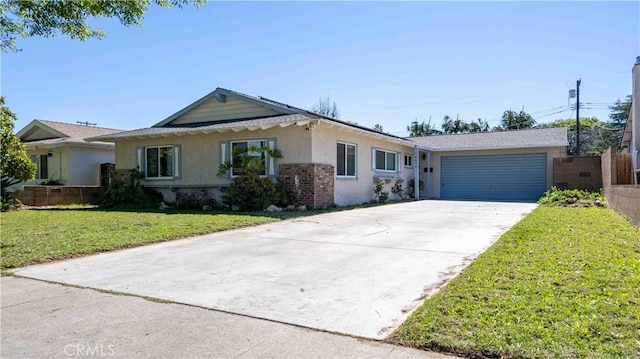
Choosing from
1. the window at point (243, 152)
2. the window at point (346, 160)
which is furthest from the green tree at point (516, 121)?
the window at point (243, 152)

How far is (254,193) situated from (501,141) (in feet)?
46.4

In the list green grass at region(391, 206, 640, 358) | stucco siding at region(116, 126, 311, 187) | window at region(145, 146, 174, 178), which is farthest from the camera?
window at region(145, 146, 174, 178)

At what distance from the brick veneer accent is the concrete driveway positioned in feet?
15.4

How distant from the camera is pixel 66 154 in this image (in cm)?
2058

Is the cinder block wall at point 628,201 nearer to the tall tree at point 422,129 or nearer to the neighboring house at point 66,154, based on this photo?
the neighboring house at point 66,154

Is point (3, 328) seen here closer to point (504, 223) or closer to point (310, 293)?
point (310, 293)

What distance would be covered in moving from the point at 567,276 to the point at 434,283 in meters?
1.39

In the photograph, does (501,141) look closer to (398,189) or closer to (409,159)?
(409,159)

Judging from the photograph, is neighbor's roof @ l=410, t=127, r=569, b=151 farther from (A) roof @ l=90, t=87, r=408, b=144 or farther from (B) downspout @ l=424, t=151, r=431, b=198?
(A) roof @ l=90, t=87, r=408, b=144

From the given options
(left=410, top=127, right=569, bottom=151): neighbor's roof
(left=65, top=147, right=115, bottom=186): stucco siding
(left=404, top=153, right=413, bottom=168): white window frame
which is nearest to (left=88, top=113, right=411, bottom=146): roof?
(left=404, top=153, right=413, bottom=168): white window frame

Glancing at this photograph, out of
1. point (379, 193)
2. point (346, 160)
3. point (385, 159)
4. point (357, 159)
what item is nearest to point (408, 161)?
point (385, 159)

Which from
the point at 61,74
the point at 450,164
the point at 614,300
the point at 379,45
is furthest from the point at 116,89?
the point at 614,300

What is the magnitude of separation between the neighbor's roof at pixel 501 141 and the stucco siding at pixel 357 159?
3.93 m

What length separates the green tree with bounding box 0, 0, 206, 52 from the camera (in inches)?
320
